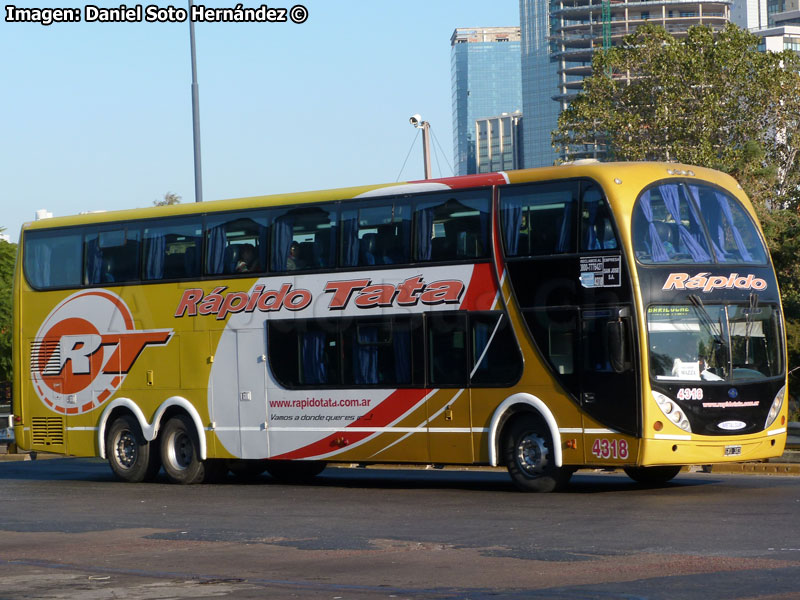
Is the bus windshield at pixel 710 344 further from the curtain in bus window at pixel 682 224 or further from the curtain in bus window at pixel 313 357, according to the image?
the curtain in bus window at pixel 313 357

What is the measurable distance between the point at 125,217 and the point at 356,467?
683 centimetres

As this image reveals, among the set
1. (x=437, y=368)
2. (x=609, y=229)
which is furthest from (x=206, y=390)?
(x=609, y=229)

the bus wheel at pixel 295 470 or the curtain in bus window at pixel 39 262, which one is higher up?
the curtain in bus window at pixel 39 262

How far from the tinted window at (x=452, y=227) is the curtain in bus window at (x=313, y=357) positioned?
81.2 inches

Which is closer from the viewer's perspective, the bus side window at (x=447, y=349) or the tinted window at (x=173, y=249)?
the bus side window at (x=447, y=349)

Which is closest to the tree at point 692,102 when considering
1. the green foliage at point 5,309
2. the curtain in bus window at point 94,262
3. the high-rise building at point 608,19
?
the green foliage at point 5,309

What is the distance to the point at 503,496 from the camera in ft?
57.3

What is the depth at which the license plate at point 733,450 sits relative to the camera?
55.0ft

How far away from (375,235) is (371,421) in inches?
96.9

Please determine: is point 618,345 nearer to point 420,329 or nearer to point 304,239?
point 420,329

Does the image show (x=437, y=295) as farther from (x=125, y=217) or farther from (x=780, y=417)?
(x=125, y=217)

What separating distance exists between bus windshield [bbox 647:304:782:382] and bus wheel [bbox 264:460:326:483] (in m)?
6.67

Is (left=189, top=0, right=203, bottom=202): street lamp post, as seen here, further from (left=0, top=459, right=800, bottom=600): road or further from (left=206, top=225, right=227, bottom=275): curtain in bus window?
(left=0, top=459, right=800, bottom=600): road

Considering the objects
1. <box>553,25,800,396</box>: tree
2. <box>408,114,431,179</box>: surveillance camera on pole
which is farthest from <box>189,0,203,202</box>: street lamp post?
<box>553,25,800,396</box>: tree
